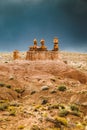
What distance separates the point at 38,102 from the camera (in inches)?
1238

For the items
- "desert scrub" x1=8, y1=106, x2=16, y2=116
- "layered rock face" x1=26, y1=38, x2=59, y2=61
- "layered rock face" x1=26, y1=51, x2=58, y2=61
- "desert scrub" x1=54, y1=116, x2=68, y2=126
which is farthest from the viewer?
"layered rock face" x1=26, y1=38, x2=59, y2=61

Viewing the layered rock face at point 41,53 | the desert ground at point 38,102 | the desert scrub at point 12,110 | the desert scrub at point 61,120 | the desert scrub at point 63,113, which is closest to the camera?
the desert ground at point 38,102

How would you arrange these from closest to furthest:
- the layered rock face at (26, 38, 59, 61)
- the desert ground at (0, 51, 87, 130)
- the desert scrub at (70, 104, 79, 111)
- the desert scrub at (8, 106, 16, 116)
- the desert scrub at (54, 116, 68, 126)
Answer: the desert ground at (0, 51, 87, 130) < the desert scrub at (54, 116, 68, 126) < the desert scrub at (8, 106, 16, 116) < the desert scrub at (70, 104, 79, 111) < the layered rock face at (26, 38, 59, 61)

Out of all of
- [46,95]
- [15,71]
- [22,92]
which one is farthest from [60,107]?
[15,71]

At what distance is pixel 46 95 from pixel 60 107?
20.9ft

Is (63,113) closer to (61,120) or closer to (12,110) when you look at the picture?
(61,120)

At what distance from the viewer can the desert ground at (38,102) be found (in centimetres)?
2352

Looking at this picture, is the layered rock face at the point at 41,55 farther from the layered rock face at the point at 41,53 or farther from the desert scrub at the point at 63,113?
the desert scrub at the point at 63,113

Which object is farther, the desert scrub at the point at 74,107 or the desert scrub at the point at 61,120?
the desert scrub at the point at 74,107

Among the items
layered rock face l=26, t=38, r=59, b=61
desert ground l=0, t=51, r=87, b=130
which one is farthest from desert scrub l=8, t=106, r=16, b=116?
layered rock face l=26, t=38, r=59, b=61

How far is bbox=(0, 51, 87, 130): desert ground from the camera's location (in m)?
23.5

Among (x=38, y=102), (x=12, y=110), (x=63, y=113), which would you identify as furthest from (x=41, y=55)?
(x=63, y=113)

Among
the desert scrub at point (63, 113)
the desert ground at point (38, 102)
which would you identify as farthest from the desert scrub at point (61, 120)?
the desert scrub at point (63, 113)

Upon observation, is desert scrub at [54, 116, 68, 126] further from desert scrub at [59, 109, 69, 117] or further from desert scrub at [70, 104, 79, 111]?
desert scrub at [70, 104, 79, 111]
